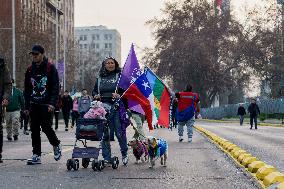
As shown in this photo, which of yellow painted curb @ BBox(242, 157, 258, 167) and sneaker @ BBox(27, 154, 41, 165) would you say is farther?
sneaker @ BBox(27, 154, 41, 165)

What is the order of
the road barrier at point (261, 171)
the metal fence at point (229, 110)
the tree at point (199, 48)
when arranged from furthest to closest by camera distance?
1. the tree at point (199, 48)
2. the metal fence at point (229, 110)
3. the road barrier at point (261, 171)

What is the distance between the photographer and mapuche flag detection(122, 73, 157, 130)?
10.9m

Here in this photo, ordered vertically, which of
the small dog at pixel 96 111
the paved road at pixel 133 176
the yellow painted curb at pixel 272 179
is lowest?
the paved road at pixel 133 176

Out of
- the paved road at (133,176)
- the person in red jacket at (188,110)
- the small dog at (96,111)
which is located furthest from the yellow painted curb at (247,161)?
the person in red jacket at (188,110)

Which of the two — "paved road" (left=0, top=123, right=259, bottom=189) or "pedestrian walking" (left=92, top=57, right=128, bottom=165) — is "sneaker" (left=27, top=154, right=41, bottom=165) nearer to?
"paved road" (left=0, top=123, right=259, bottom=189)

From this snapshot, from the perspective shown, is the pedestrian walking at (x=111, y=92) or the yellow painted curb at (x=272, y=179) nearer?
the yellow painted curb at (x=272, y=179)

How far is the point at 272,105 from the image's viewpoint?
2164 inches

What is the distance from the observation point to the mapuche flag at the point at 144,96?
10.9m

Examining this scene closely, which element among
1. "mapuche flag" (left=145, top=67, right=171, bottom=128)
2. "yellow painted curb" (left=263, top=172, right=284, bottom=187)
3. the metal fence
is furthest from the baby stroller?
the metal fence

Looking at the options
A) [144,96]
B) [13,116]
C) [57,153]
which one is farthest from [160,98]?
[13,116]

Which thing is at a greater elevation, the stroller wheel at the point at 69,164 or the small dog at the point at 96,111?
the small dog at the point at 96,111

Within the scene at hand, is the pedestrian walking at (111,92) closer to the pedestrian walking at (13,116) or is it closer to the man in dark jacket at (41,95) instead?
the man in dark jacket at (41,95)

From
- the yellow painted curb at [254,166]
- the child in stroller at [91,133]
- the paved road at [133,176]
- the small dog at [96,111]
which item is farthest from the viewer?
the small dog at [96,111]

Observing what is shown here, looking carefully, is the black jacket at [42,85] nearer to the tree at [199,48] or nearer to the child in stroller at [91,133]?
the child in stroller at [91,133]
